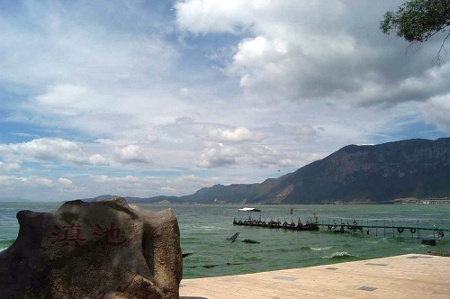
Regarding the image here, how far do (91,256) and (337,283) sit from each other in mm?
7155

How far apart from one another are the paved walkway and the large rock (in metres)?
2.90

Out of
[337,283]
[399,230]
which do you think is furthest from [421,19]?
[399,230]

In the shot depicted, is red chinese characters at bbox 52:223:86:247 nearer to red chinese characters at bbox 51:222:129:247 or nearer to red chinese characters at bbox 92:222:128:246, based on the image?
red chinese characters at bbox 51:222:129:247

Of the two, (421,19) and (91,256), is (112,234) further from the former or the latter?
(421,19)

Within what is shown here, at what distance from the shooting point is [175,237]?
7324 millimetres

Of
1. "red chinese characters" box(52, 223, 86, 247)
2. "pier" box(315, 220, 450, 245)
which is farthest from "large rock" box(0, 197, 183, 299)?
"pier" box(315, 220, 450, 245)

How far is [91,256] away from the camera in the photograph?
22.5 ft

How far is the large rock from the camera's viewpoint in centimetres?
662

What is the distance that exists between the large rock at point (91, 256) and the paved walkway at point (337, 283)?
2.90 metres

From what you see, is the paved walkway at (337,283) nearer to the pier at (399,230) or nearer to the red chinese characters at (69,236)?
the red chinese characters at (69,236)

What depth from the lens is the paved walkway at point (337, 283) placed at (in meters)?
9.86

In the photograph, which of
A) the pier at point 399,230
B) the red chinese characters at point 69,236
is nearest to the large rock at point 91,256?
the red chinese characters at point 69,236

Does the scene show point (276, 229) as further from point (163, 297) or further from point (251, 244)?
point (163, 297)

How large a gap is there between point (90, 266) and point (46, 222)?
104 centimetres
